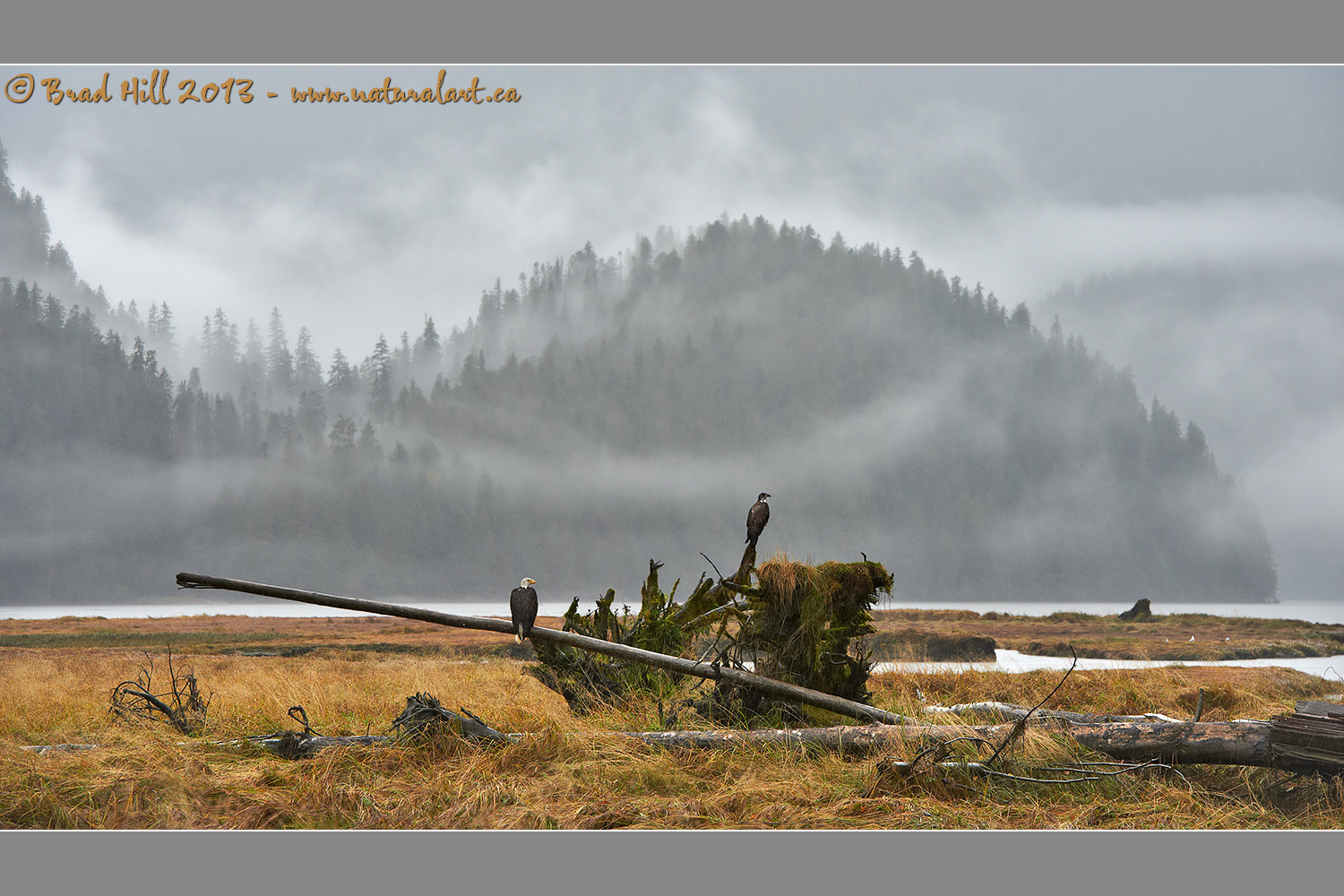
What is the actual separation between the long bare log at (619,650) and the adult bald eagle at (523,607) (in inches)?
5.2

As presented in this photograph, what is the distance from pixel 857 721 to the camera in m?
9.67

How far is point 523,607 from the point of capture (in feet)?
26.3

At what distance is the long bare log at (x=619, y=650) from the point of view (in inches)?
312

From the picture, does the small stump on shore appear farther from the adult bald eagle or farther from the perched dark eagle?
the adult bald eagle

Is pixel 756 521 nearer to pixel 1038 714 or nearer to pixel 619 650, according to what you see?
pixel 619 650

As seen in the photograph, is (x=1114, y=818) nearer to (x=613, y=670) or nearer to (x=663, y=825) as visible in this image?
(x=663, y=825)

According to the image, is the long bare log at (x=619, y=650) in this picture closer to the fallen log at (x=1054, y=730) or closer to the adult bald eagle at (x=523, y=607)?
the adult bald eagle at (x=523, y=607)

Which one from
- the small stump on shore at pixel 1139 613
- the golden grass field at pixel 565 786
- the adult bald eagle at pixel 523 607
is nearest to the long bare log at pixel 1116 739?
the golden grass field at pixel 565 786

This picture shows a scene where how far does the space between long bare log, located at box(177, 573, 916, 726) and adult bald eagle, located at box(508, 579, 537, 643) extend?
0.13 metres

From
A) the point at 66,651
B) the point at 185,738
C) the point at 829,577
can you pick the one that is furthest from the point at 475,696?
the point at 66,651

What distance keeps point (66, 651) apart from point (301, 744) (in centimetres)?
2560

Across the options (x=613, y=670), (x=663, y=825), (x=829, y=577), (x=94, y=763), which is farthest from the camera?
(x=613, y=670)

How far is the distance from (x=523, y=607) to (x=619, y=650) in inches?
70.6

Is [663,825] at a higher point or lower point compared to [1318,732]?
lower
